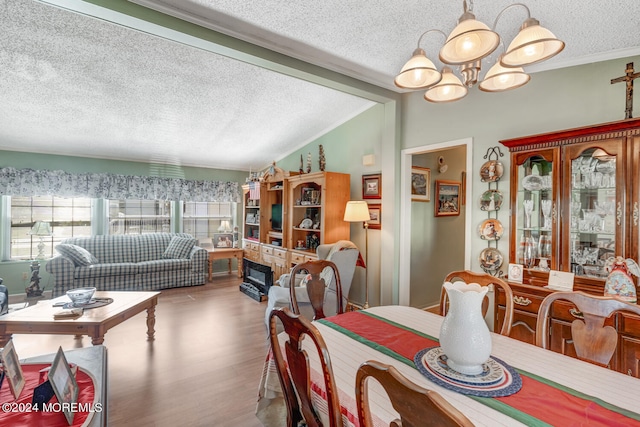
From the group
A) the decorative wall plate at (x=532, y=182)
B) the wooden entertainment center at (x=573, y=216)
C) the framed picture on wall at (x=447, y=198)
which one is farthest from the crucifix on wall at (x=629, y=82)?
the framed picture on wall at (x=447, y=198)

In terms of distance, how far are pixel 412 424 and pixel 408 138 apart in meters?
3.27

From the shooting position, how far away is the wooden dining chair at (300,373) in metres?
0.90

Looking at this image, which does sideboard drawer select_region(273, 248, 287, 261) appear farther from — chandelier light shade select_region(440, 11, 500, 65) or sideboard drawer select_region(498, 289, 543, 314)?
chandelier light shade select_region(440, 11, 500, 65)

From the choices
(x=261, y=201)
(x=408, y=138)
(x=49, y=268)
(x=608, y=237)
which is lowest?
(x=49, y=268)

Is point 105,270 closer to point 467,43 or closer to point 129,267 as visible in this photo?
point 129,267

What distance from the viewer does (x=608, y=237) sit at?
2.02 m

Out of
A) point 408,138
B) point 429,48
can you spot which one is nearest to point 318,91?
point 408,138

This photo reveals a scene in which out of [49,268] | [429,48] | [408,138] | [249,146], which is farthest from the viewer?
[249,146]

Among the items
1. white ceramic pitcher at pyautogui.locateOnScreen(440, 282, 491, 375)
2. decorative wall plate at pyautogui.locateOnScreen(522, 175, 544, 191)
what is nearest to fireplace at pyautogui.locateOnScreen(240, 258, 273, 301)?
decorative wall plate at pyautogui.locateOnScreen(522, 175, 544, 191)

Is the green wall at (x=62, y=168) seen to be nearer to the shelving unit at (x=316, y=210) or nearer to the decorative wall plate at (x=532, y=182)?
the shelving unit at (x=316, y=210)

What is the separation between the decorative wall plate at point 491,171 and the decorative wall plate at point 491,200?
0.12 meters

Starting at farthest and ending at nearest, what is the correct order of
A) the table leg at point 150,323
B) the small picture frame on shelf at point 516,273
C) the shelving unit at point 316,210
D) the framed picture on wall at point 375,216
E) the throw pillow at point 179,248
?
the throw pillow at point 179,248
the shelving unit at point 316,210
the framed picture on wall at point 375,216
the table leg at point 150,323
the small picture frame on shelf at point 516,273

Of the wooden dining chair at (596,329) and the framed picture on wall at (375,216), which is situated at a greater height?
the framed picture on wall at (375,216)

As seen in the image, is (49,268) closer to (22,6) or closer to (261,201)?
(261,201)
